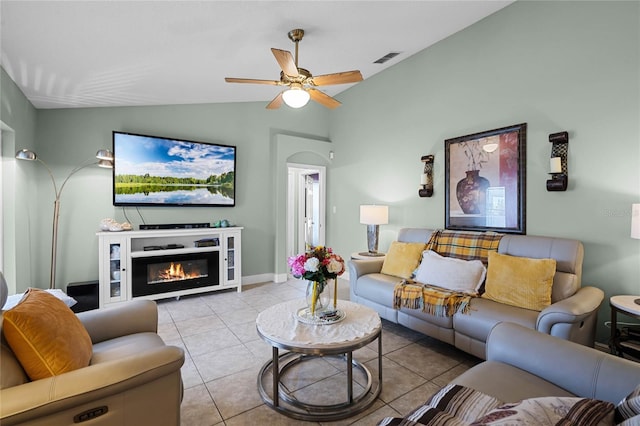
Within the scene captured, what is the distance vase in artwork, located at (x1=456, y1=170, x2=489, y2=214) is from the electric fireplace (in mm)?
3295

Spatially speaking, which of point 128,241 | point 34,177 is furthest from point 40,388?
point 34,177

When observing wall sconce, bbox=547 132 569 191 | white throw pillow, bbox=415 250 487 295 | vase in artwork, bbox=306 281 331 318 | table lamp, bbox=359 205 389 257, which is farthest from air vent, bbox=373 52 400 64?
vase in artwork, bbox=306 281 331 318

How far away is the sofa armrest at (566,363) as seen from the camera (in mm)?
1200

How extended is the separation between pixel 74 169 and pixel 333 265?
11.7 feet

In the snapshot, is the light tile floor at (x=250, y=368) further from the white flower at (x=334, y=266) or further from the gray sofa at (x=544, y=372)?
the white flower at (x=334, y=266)

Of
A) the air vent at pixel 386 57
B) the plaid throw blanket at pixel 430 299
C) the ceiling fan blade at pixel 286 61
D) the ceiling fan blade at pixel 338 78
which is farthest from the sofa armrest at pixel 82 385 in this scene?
the air vent at pixel 386 57

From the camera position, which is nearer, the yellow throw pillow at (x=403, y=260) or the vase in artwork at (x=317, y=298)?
the vase in artwork at (x=317, y=298)

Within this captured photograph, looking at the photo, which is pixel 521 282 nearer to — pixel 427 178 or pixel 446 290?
pixel 446 290

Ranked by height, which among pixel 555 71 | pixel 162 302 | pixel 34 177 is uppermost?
pixel 555 71

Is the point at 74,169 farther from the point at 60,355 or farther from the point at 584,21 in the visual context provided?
the point at 584,21

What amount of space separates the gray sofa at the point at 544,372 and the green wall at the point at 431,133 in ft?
5.49

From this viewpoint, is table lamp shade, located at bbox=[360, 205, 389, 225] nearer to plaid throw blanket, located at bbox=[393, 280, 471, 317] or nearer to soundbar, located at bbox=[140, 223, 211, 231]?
plaid throw blanket, located at bbox=[393, 280, 471, 317]

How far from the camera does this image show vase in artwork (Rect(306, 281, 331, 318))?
215cm

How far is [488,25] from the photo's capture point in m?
3.30
